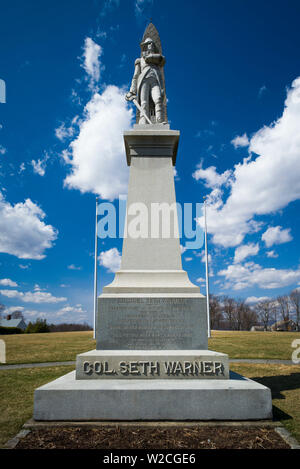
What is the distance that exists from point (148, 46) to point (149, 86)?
48.2 inches

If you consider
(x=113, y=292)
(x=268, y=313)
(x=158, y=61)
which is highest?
(x=158, y=61)

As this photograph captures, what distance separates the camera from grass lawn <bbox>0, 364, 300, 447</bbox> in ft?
15.6

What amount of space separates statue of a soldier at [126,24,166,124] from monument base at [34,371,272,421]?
665cm

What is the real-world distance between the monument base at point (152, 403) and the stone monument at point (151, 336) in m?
0.01

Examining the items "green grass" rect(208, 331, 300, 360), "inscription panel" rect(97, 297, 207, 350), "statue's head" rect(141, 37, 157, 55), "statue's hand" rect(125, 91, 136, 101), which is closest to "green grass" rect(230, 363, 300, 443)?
"inscription panel" rect(97, 297, 207, 350)

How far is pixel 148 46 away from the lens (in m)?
8.72

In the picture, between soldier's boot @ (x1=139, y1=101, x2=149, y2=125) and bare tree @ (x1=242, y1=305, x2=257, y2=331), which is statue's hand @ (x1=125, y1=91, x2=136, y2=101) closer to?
soldier's boot @ (x1=139, y1=101, x2=149, y2=125)

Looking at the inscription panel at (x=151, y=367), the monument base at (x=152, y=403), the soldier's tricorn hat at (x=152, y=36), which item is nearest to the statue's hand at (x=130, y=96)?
the soldier's tricorn hat at (x=152, y=36)

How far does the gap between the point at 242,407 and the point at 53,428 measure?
2881mm

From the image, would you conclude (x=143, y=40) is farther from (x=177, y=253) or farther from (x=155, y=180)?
(x=177, y=253)

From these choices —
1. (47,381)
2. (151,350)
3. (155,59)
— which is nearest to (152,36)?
(155,59)

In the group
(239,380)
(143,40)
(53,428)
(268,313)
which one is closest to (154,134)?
(143,40)
